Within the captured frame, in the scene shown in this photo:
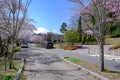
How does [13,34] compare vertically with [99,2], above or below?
below

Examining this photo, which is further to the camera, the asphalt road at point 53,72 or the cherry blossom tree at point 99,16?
the cherry blossom tree at point 99,16

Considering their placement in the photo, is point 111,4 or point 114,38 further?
point 114,38

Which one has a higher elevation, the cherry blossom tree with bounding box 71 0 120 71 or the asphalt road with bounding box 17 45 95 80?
the cherry blossom tree with bounding box 71 0 120 71

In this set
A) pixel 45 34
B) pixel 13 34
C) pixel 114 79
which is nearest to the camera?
pixel 114 79

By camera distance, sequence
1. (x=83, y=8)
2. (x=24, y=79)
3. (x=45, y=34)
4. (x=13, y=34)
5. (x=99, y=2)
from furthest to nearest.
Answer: (x=45, y=34) → (x=13, y=34) → (x=83, y=8) → (x=99, y=2) → (x=24, y=79)

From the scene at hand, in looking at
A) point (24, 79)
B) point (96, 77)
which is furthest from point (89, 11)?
point (24, 79)

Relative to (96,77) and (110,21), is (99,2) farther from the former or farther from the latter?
(96,77)

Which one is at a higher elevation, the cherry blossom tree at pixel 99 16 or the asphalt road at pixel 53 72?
the cherry blossom tree at pixel 99 16

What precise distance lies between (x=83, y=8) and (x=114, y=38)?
4701 centimetres

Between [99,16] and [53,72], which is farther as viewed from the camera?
[53,72]

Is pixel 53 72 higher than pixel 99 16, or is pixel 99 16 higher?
pixel 99 16

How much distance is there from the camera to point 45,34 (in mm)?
113312

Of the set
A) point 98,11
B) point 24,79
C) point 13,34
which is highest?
point 98,11

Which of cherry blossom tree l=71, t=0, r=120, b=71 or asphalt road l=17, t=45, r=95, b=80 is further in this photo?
cherry blossom tree l=71, t=0, r=120, b=71
